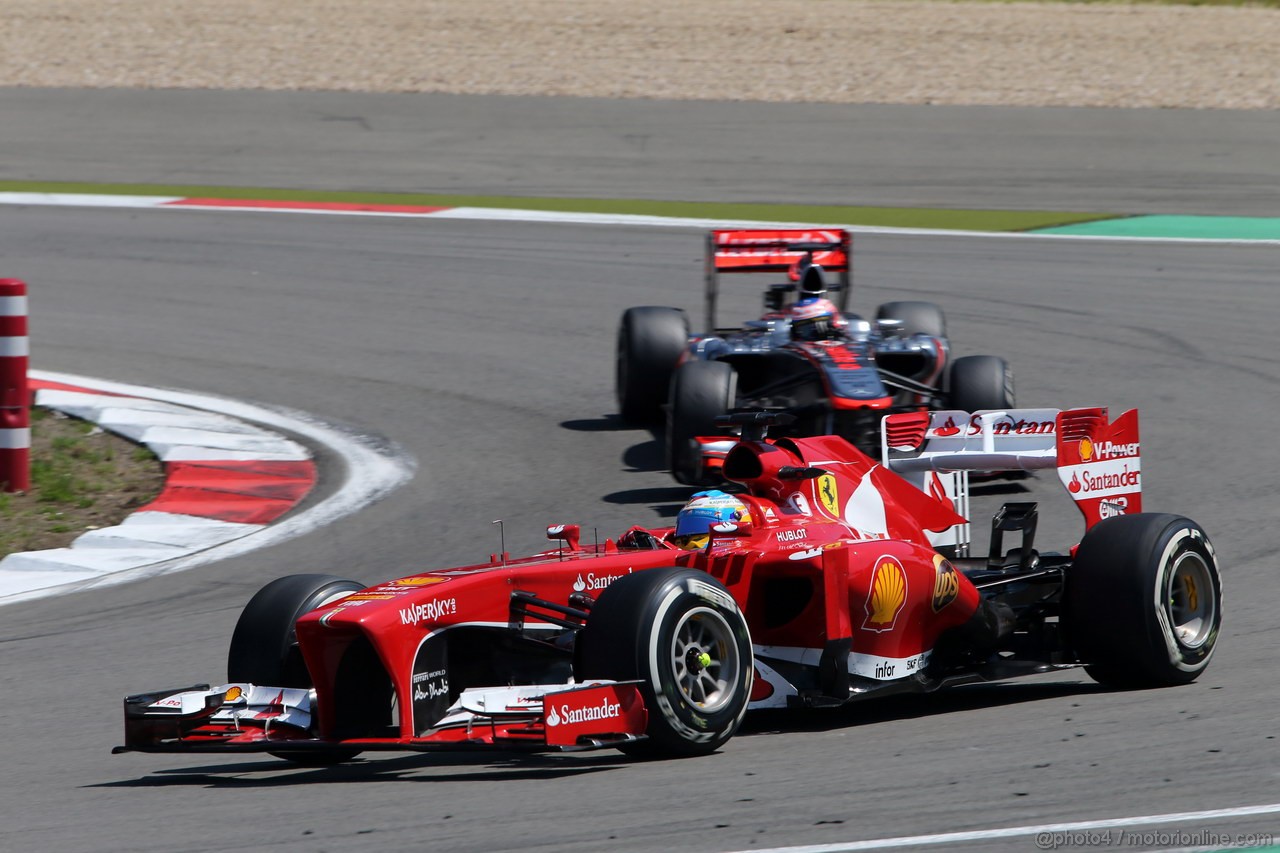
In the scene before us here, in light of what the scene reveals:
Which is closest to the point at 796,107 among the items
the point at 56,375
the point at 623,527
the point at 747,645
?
the point at 56,375

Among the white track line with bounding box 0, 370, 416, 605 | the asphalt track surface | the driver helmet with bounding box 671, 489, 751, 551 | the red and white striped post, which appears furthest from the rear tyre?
the driver helmet with bounding box 671, 489, 751, 551

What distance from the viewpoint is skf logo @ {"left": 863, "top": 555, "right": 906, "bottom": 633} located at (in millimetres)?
6797

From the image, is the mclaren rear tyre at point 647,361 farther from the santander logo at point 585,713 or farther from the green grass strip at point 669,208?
the santander logo at point 585,713

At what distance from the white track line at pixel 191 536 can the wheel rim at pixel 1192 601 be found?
16.8 ft

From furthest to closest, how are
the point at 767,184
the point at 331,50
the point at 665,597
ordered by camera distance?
the point at 331,50, the point at 767,184, the point at 665,597

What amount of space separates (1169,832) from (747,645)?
1632 millimetres

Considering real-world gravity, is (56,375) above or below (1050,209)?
below

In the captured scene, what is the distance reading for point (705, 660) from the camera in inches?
243

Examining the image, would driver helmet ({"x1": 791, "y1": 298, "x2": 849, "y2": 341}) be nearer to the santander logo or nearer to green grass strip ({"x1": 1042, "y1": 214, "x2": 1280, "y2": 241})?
the santander logo

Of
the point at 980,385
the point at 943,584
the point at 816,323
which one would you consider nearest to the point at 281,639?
the point at 943,584

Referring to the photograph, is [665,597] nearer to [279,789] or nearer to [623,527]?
[279,789]

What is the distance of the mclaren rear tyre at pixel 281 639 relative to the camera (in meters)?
6.37

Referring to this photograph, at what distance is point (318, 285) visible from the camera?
719 inches

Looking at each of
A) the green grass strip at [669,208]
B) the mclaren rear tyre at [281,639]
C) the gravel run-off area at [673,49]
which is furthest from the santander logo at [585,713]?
the gravel run-off area at [673,49]
